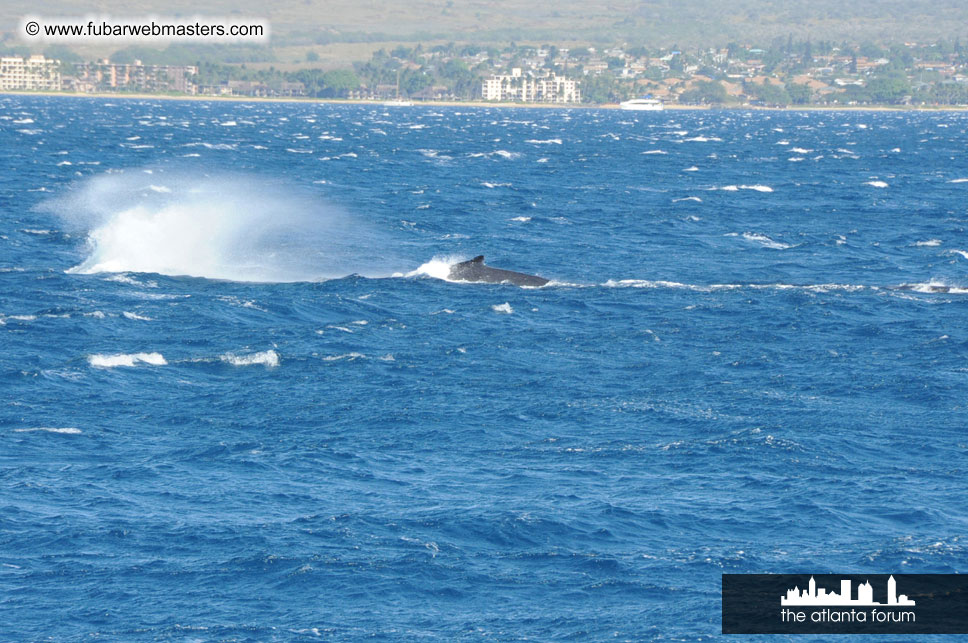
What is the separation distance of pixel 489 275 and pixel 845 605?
131 ft

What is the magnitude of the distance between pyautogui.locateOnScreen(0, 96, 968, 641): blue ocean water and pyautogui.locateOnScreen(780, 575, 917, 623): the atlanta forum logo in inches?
56.8

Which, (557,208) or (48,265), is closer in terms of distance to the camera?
(48,265)

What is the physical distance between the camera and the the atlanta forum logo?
91.2ft

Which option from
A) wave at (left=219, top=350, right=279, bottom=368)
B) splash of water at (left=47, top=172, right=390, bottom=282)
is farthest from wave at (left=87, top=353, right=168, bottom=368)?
splash of water at (left=47, top=172, right=390, bottom=282)

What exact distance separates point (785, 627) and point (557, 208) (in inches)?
3101

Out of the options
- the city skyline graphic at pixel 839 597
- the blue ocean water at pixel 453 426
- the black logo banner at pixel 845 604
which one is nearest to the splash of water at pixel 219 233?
the blue ocean water at pixel 453 426

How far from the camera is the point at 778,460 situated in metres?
37.7

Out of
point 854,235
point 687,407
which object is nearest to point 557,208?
point 854,235

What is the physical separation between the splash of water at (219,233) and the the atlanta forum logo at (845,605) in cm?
4204

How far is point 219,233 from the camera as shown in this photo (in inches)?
3196

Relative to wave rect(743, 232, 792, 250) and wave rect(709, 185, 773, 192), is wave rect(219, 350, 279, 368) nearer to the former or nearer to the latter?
wave rect(743, 232, 792, 250)

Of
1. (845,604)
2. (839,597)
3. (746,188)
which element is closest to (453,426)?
(839,597)

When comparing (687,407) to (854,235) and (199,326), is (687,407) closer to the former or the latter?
(199,326)

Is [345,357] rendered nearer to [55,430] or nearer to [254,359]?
[254,359]
